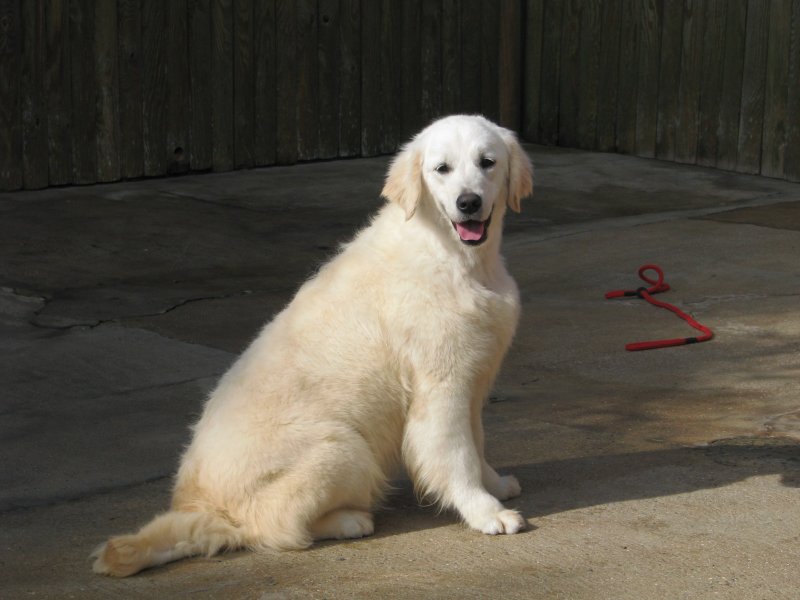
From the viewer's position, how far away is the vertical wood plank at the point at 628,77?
1298cm

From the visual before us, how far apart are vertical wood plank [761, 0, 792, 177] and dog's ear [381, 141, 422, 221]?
8014 mm

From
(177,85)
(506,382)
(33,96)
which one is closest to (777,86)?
(177,85)

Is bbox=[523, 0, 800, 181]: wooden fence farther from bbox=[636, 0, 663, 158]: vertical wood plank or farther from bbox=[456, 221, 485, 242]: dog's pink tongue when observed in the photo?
bbox=[456, 221, 485, 242]: dog's pink tongue

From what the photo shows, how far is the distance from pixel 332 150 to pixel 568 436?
24.8ft

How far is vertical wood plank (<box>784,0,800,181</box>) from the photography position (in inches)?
464

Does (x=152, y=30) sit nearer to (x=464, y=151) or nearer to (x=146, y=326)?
(x=146, y=326)

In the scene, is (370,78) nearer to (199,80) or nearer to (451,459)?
(199,80)

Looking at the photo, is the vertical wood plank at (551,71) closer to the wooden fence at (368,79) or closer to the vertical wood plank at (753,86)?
the wooden fence at (368,79)

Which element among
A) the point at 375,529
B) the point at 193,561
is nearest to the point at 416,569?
the point at 375,529

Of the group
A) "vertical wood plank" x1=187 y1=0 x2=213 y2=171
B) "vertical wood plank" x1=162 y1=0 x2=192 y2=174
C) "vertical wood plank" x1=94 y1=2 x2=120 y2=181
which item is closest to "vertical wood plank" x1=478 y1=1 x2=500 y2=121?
"vertical wood plank" x1=187 y1=0 x2=213 y2=171

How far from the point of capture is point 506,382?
22.0ft

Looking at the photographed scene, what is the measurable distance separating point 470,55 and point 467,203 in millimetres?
9254

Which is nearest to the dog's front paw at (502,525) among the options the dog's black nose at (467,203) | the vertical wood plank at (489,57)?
the dog's black nose at (467,203)

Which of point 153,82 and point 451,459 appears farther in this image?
point 153,82
